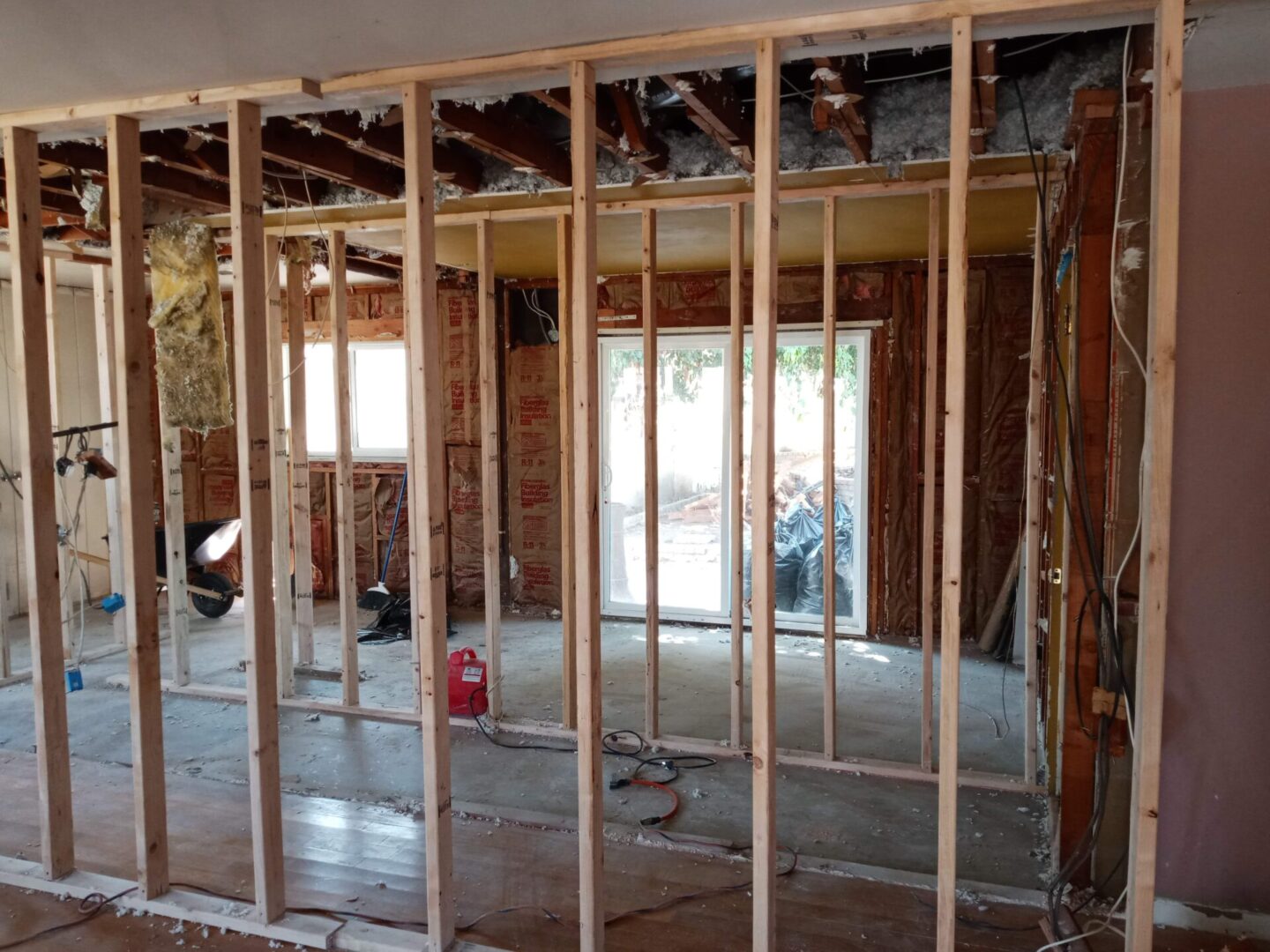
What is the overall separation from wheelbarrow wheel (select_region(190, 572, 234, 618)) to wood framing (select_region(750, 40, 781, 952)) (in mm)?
5448

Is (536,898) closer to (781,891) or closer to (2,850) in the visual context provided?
(781,891)

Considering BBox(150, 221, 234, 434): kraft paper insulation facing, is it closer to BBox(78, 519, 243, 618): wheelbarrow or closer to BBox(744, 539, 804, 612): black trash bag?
BBox(78, 519, 243, 618): wheelbarrow

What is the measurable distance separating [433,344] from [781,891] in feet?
6.62

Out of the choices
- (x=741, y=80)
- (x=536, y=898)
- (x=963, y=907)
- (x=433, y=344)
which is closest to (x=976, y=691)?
(x=963, y=907)

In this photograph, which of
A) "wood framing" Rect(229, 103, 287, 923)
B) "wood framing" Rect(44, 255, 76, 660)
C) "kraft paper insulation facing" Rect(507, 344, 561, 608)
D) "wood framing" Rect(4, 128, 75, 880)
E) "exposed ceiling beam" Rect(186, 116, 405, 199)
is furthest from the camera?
"kraft paper insulation facing" Rect(507, 344, 561, 608)

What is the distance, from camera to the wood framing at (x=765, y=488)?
75.3 inches

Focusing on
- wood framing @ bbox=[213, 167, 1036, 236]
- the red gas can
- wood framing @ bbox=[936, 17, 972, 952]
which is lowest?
the red gas can

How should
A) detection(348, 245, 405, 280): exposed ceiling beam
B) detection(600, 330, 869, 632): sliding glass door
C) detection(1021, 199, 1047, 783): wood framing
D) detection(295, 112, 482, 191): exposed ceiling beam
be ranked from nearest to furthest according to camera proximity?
1. detection(295, 112, 482, 191): exposed ceiling beam
2. detection(1021, 199, 1047, 783): wood framing
3. detection(348, 245, 405, 280): exposed ceiling beam
4. detection(600, 330, 869, 632): sliding glass door

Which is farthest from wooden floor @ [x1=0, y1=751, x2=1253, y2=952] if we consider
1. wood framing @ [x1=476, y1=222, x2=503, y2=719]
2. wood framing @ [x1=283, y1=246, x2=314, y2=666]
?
wood framing @ [x1=283, y1=246, x2=314, y2=666]

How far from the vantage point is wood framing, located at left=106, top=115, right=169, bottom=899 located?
94.4 inches

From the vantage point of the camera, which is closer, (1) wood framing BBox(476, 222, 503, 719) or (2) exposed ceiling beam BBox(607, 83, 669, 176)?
(2) exposed ceiling beam BBox(607, 83, 669, 176)

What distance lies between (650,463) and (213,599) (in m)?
4.29

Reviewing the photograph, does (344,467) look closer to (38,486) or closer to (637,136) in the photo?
(38,486)

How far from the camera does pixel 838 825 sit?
10.6 feet
